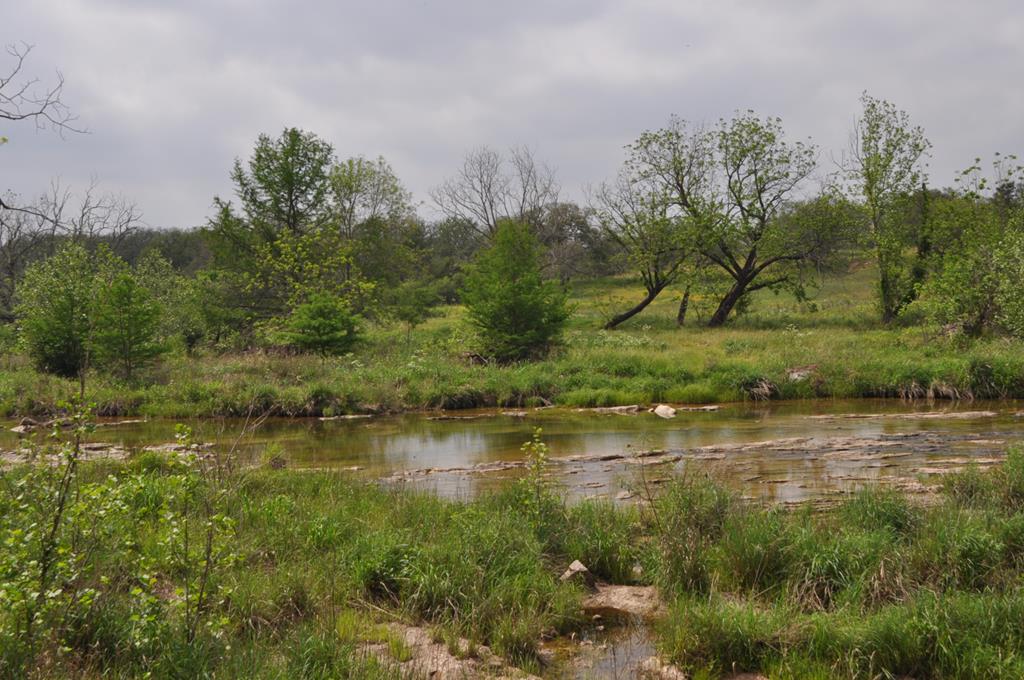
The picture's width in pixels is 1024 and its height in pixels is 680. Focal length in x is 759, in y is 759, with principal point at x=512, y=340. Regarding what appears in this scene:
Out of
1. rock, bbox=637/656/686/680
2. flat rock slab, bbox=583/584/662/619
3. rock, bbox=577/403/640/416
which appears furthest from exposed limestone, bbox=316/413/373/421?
rock, bbox=637/656/686/680

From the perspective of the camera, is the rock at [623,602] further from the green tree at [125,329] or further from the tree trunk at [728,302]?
the tree trunk at [728,302]

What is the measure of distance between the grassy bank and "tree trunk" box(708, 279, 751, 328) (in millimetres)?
30762

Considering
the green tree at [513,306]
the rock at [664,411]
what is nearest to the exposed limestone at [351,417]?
the green tree at [513,306]

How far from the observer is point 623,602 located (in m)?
7.26

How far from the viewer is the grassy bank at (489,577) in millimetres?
5234

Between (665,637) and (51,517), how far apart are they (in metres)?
4.76

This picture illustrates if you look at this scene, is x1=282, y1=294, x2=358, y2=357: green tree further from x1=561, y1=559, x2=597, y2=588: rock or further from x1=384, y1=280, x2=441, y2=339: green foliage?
x1=561, y1=559, x2=597, y2=588: rock

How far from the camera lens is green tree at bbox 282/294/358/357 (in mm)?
29141

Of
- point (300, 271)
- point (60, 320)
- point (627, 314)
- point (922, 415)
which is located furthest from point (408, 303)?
point (922, 415)

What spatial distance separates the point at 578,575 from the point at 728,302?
113 ft

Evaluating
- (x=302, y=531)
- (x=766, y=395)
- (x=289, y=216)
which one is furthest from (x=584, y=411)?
(x=289, y=216)

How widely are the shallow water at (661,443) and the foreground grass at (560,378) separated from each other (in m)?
1.06

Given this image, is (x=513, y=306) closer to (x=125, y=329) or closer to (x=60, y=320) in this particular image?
(x=125, y=329)

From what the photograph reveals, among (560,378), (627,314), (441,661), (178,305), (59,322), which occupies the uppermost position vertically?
(178,305)
